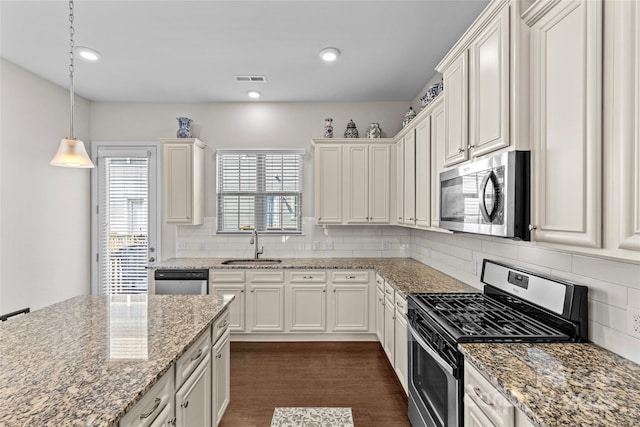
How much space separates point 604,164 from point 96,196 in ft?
16.5

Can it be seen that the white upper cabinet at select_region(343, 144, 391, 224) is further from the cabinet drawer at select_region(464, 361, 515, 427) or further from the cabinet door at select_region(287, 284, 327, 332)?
the cabinet drawer at select_region(464, 361, 515, 427)

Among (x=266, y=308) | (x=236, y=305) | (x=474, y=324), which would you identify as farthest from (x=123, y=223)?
(x=474, y=324)

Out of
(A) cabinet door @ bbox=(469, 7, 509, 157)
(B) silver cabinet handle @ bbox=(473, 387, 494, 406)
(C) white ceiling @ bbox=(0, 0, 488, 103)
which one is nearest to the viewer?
(B) silver cabinet handle @ bbox=(473, 387, 494, 406)

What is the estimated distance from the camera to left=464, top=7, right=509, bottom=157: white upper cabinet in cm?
153

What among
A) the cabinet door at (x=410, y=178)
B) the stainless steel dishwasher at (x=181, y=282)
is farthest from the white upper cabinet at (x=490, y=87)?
the stainless steel dishwasher at (x=181, y=282)

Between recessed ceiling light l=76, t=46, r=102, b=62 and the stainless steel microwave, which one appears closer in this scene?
the stainless steel microwave

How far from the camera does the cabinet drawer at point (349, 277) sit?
372cm

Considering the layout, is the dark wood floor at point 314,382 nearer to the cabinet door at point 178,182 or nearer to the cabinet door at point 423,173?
the cabinet door at point 423,173

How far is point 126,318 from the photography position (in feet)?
6.00

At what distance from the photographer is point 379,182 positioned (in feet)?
13.2

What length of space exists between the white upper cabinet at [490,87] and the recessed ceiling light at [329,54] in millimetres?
1330

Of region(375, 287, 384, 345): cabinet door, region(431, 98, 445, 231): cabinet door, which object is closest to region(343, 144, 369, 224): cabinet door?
region(375, 287, 384, 345): cabinet door

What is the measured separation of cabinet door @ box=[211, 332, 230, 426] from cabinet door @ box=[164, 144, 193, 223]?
2.24 m

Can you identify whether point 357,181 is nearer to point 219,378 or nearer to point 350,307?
point 350,307
